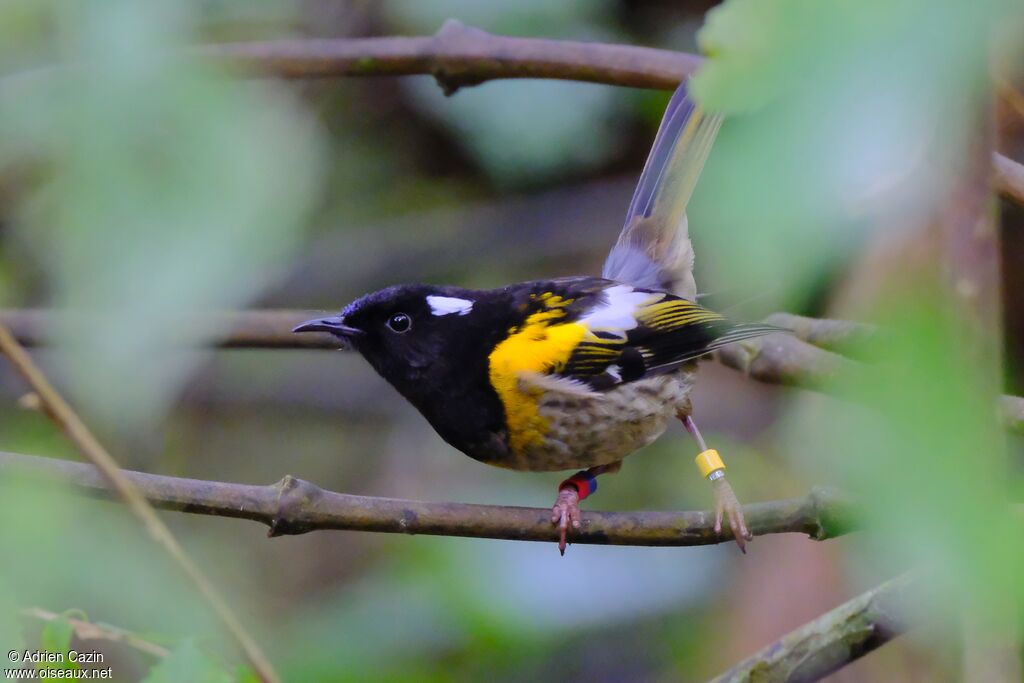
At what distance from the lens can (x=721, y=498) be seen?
311cm

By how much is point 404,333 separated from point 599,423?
667mm

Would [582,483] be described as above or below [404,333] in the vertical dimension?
below

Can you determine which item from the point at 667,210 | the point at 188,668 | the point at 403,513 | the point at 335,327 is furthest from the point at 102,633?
the point at 667,210

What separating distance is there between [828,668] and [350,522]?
1.24 m

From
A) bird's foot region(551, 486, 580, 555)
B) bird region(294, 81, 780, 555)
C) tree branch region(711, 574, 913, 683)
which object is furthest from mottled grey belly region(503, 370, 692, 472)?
tree branch region(711, 574, 913, 683)

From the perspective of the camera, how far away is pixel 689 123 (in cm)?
359

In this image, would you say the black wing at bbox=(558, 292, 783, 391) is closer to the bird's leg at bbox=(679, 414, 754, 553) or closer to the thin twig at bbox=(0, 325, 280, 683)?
the bird's leg at bbox=(679, 414, 754, 553)

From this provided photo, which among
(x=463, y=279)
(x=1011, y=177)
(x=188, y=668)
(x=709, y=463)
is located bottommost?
(x=188, y=668)

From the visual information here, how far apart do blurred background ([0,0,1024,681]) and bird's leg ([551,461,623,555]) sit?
66 cm

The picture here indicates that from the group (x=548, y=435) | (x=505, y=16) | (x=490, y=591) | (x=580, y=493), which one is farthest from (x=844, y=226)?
(x=505, y=16)

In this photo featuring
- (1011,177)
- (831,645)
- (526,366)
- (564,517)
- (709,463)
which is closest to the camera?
(1011,177)

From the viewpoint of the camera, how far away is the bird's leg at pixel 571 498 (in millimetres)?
2766

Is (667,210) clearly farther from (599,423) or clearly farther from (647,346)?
(599,423)

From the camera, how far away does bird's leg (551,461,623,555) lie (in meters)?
2.77
